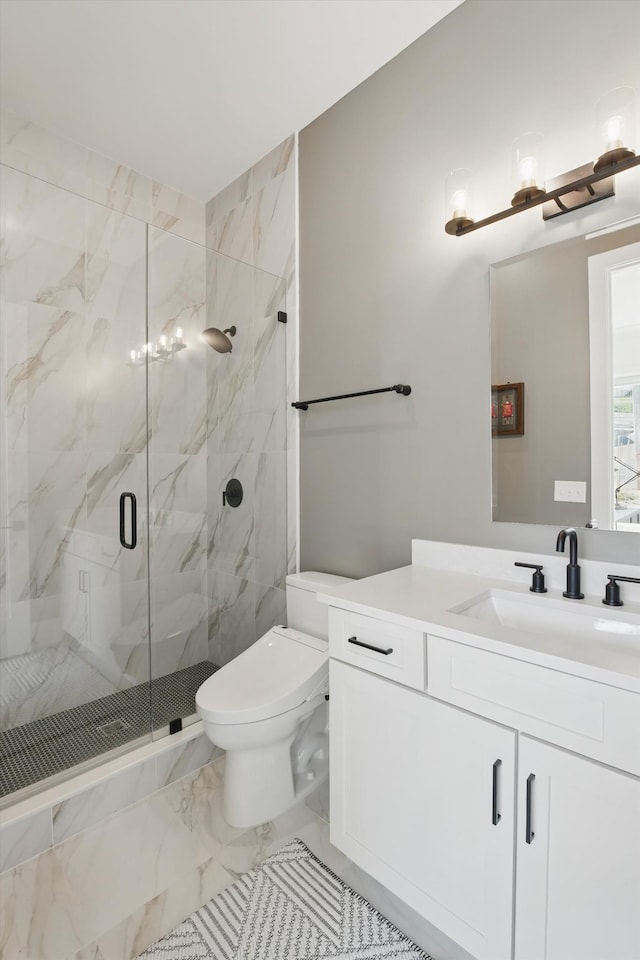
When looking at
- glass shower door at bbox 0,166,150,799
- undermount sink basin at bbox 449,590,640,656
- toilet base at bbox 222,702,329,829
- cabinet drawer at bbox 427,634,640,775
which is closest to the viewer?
cabinet drawer at bbox 427,634,640,775

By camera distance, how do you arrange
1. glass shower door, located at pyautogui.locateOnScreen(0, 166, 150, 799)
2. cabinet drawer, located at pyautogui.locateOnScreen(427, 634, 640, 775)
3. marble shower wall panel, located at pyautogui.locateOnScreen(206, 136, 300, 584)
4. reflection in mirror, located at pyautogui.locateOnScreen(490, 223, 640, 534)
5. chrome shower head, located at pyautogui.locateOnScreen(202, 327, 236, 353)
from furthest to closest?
marble shower wall panel, located at pyautogui.locateOnScreen(206, 136, 300, 584)
chrome shower head, located at pyautogui.locateOnScreen(202, 327, 236, 353)
glass shower door, located at pyautogui.locateOnScreen(0, 166, 150, 799)
reflection in mirror, located at pyautogui.locateOnScreen(490, 223, 640, 534)
cabinet drawer, located at pyautogui.locateOnScreen(427, 634, 640, 775)

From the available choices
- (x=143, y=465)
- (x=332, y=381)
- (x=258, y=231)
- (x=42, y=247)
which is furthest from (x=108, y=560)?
(x=258, y=231)

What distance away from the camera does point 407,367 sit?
1.72 m

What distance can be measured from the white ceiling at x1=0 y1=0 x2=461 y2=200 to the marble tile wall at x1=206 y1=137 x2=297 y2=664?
0.29 m

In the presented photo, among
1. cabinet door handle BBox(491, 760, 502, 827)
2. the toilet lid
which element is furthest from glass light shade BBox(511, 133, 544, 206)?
the toilet lid

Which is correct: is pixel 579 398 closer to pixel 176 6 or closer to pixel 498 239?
pixel 498 239

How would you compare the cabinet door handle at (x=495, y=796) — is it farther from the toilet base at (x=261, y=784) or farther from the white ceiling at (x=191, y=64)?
the white ceiling at (x=191, y=64)

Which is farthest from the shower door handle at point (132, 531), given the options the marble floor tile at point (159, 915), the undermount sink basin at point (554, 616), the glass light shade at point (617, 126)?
the glass light shade at point (617, 126)

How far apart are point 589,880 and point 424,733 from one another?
0.37 metres

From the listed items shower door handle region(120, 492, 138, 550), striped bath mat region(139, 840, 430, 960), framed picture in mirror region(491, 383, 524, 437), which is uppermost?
framed picture in mirror region(491, 383, 524, 437)

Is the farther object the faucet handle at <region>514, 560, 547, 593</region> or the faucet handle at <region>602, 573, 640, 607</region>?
the faucet handle at <region>514, 560, 547, 593</region>

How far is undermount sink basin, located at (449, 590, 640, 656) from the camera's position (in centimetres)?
109

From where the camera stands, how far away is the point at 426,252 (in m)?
1.66

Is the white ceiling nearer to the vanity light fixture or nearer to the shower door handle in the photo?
the vanity light fixture
